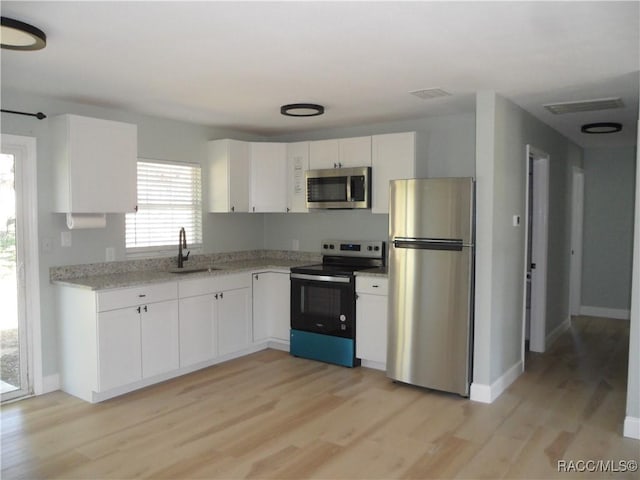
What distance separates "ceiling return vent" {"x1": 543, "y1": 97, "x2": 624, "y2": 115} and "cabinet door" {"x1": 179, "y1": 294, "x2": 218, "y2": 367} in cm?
338

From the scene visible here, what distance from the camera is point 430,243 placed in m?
3.98

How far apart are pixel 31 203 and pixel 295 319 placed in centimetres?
248

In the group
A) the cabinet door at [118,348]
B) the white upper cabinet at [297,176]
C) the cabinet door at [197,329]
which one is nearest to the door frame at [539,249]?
the white upper cabinet at [297,176]

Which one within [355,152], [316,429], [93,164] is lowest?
[316,429]

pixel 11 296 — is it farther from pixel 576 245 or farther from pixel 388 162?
pixel 576 245

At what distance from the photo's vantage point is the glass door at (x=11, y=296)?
3.84 metres

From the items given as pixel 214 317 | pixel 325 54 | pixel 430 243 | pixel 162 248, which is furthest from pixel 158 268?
pixel 325 54

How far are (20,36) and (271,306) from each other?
3378 mm

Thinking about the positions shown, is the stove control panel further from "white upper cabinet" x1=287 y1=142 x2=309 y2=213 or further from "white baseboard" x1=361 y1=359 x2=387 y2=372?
"white baseboard" x1=361 y1=359 x2=387 y2=372

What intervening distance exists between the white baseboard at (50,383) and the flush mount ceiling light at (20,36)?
256 centimetres

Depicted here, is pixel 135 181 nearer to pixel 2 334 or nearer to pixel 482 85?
pixel 2 334

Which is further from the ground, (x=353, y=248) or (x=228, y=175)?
(x=228, y=175)

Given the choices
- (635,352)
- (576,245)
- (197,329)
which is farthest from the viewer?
(576,245)

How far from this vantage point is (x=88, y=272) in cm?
428
